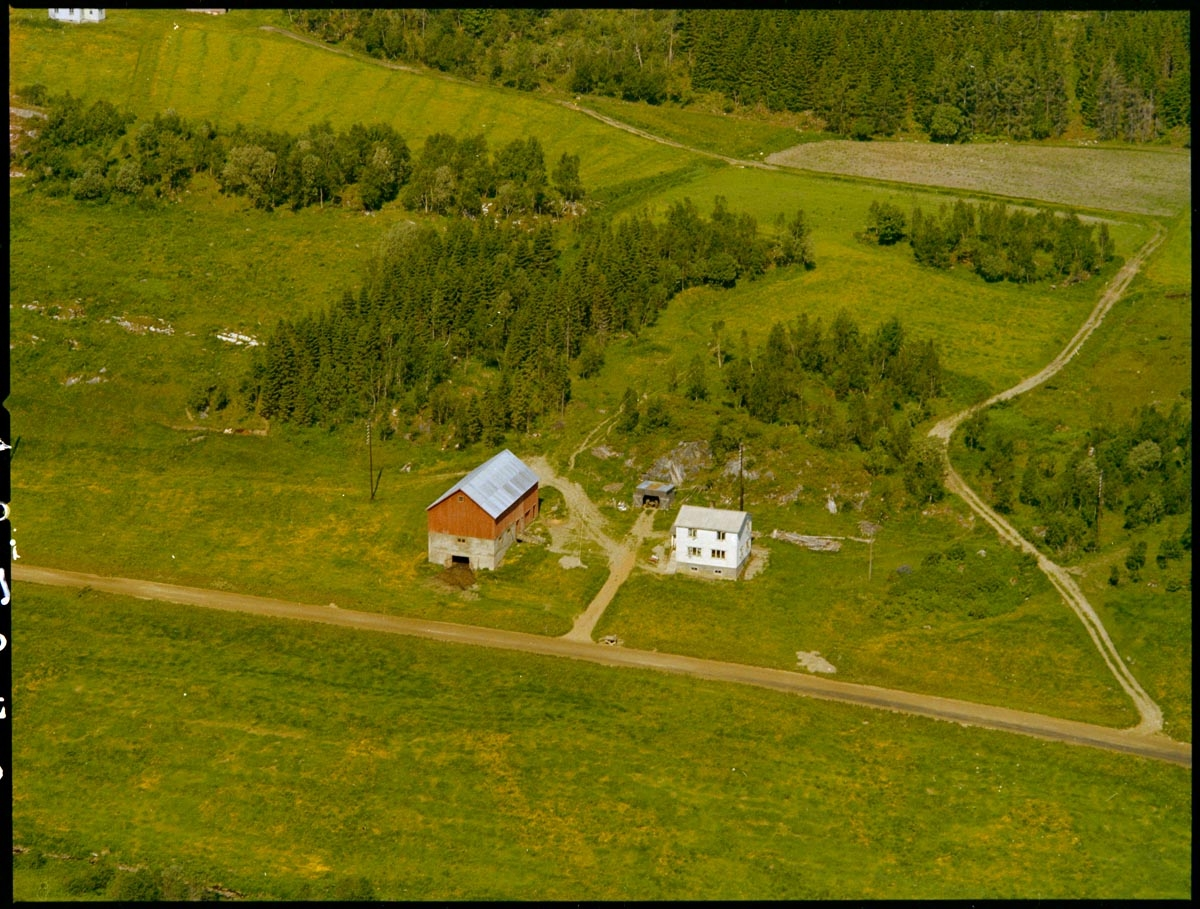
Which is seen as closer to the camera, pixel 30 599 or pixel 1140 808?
pixel 1140 808

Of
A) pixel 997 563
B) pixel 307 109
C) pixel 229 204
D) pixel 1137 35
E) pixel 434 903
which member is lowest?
pixel 434 903

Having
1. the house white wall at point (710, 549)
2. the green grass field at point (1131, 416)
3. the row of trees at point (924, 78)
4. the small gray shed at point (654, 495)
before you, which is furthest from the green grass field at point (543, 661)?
the row of trees at point (924, 78)

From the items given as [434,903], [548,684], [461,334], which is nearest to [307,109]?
[461,334]

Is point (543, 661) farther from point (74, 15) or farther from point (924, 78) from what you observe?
point (74, 15)

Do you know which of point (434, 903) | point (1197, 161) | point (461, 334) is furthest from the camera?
point (1197, 161)

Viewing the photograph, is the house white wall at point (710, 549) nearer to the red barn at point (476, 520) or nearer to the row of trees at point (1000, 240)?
the red barn at point (476, 520)

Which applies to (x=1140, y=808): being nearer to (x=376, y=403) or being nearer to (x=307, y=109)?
(x=376, y=403)

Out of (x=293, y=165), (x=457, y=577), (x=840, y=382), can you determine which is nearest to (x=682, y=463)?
(x=840, y=382)

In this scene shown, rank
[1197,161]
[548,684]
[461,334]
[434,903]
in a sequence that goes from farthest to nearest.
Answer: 1. [1197,161]
2. [461,334]
3. [548,684]
4. [434,903]
